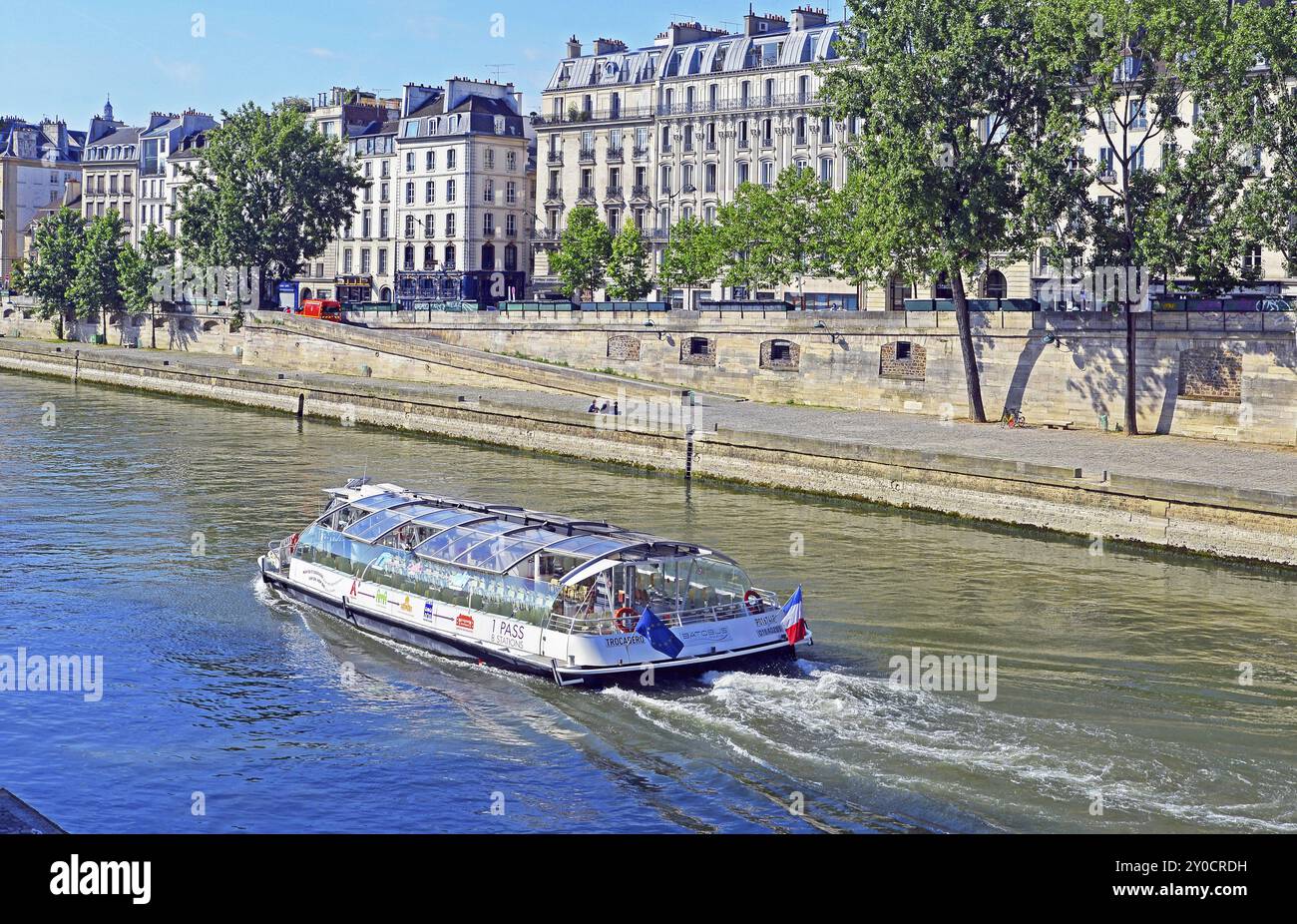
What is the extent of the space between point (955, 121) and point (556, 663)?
31769 millimetres

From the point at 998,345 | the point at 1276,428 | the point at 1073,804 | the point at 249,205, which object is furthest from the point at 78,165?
the point at 1073,804

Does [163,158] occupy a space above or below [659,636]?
above

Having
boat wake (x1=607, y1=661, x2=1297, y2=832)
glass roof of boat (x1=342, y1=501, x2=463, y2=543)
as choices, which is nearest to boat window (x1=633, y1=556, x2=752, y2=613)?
boat wake (x1=607, y1=661, x2=1297, y2=832)

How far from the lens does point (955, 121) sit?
48688mm

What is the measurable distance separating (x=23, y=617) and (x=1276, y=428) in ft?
114

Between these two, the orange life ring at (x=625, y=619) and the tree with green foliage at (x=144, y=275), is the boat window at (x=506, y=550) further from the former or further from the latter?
the tree with green foliage at (x=144, y=275)

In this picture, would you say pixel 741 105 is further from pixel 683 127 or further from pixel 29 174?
pixel 29 174

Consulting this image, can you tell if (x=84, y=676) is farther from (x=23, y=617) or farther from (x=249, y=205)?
(x=249, y=205)

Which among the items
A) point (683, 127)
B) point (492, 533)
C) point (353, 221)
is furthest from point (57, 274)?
point (492, 533)

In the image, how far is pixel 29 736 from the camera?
19.6 meters

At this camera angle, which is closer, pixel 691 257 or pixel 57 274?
pixel 691 257

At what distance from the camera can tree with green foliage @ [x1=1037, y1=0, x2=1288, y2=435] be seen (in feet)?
143

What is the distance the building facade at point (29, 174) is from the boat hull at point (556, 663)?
122393 mm

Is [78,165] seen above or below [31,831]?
above
